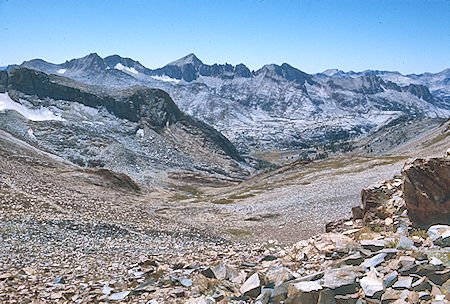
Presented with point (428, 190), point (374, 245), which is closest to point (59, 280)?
point (374, 245)

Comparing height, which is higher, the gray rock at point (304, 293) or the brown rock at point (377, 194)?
the brown rock at point (377, 194)

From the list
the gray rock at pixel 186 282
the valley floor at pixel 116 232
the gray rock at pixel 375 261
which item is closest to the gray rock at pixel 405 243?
the gray rock at pixel 375 261

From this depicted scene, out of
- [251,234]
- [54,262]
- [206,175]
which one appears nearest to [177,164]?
[206,175]

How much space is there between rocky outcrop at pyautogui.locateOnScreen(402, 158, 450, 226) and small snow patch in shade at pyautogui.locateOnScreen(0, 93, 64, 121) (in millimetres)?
155451

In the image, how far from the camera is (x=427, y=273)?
33.5 ft

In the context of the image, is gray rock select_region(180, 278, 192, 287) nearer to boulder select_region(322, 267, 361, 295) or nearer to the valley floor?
the valley floor

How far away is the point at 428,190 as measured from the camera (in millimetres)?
16234

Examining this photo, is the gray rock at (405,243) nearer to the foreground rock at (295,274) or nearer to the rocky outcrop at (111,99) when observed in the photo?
the foreground rock at (295,274)

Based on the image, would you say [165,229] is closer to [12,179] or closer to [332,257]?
[12,179]

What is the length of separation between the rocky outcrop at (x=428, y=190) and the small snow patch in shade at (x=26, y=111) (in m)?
155

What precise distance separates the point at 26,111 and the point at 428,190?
16398 centimetres

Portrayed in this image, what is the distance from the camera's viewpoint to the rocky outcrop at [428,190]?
15693mm

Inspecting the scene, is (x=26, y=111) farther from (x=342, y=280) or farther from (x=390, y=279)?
(x=390, y=279)

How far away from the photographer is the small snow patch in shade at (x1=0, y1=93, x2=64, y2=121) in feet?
473
